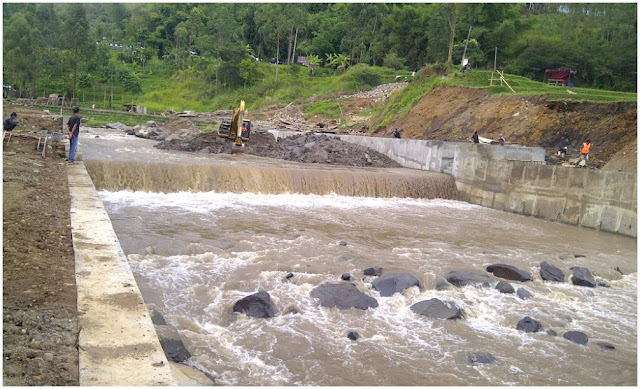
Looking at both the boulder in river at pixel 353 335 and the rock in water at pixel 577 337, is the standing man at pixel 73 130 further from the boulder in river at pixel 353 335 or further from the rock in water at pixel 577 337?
the rock in water at pixel 577 337

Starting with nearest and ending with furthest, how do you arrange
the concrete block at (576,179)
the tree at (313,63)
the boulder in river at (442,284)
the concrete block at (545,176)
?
the boulder in river at (442,284) → the concrete block at (576,179) → the concrete block at (545,176) → the tree at (313,63)

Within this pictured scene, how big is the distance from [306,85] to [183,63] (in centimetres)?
1971

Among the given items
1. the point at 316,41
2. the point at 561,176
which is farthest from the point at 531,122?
the point at 316,41

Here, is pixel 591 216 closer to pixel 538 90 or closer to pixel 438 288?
pixel 438 288

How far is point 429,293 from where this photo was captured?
26.8 feet

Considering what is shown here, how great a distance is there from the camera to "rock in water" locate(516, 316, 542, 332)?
695cm

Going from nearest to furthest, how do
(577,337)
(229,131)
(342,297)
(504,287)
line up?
(577,337)
(342,297)
(504,287)
(229,131)

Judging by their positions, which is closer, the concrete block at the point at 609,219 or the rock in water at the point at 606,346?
the rock in water at the point at 606,346

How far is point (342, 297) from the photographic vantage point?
297 inches

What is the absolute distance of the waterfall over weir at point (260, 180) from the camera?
15047 mm

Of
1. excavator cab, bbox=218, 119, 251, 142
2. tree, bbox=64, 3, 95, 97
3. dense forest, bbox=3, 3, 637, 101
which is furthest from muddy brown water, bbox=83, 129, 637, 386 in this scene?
tree, bbox=64, 3, 95, 97

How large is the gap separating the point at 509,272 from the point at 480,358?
12.6 feet

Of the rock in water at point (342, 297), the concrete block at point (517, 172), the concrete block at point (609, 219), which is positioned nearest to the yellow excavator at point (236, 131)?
the concrete block at point (517, 172)

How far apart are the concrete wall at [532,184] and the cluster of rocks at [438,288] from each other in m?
5.56
